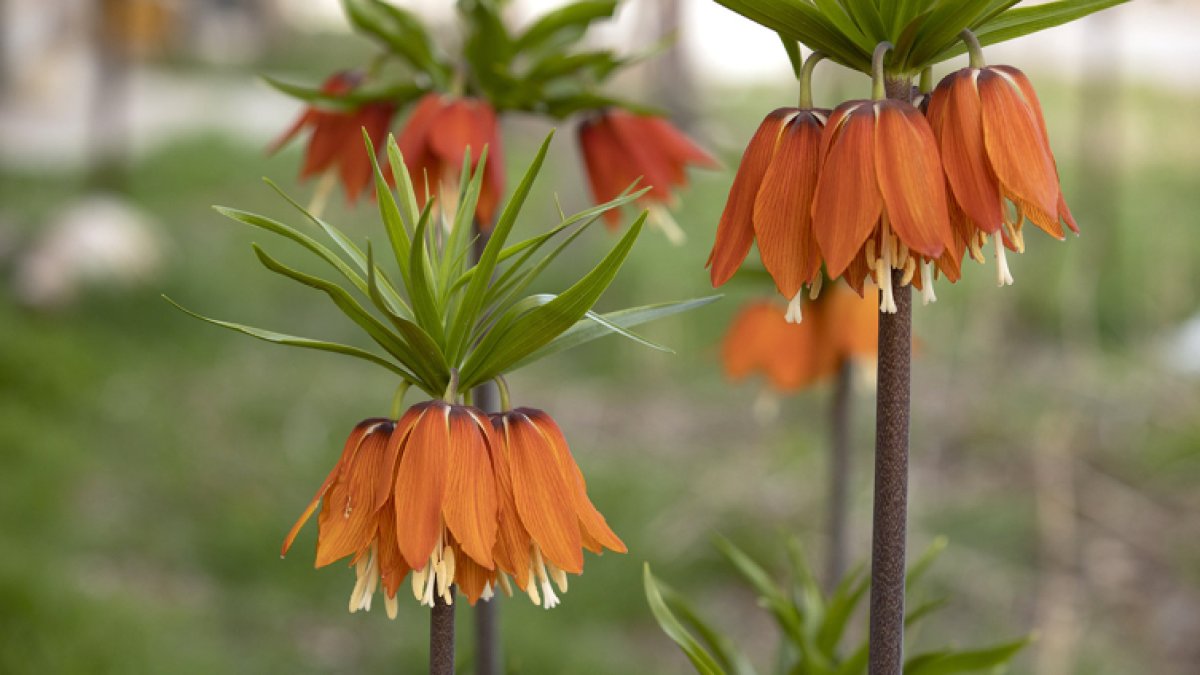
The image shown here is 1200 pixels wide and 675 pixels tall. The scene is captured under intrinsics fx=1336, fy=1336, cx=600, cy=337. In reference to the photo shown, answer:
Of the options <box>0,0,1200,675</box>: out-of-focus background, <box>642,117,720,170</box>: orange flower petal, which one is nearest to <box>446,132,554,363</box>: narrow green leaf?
<box>642,117,720,170</box>: orange flower petal

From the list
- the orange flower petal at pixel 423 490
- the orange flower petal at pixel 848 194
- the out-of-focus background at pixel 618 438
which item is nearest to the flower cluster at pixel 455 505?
the orange flower petal at pixel 423 490

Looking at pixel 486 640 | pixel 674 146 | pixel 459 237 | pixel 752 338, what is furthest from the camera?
pixel 752 338

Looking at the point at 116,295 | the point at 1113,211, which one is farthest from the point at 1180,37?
the point at 116,295

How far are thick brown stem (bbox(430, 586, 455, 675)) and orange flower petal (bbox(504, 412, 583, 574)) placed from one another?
8 cm

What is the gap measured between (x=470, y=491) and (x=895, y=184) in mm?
314

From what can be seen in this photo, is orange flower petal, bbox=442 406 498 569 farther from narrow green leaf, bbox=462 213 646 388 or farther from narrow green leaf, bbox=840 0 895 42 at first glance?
narrow green leaf, bbox=840 0 895 42

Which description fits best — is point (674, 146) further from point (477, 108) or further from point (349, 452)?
point (349, 452)

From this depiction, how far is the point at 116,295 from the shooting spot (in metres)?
4.62

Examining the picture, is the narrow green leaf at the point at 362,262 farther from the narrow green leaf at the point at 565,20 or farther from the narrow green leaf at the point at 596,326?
the narrow green leaf at the point at 565,20

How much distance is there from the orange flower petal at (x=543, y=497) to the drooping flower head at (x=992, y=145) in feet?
0.98

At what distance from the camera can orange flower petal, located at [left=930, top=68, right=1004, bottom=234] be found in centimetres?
81

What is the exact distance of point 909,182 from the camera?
2.61 feet

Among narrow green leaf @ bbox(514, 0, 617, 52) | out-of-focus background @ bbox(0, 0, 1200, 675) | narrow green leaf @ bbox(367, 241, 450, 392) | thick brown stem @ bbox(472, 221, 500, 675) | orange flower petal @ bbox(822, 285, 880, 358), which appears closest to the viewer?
narrow green leaf @ bbox(367, 241, 450, 392)

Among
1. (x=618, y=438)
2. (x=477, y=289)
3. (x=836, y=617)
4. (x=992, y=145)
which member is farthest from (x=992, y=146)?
(x=618, y=438)
